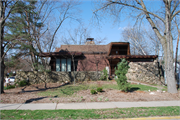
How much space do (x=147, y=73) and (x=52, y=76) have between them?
37.6 ft

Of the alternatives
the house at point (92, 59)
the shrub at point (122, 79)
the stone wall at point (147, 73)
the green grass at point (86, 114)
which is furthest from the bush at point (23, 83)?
the stone wall at point (147, 73)

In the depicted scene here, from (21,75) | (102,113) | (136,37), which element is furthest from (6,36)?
(136,37)

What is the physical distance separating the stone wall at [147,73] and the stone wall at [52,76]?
453cm

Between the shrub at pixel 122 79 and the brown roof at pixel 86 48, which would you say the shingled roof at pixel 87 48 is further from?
the shrub at pixel 122 79

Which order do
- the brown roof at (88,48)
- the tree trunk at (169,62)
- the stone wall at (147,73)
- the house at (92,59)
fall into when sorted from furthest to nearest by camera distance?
the brown roof at (88,48) → the house at (92,59) → the stone wall at (147,73) → the tree trunk at (169,62)

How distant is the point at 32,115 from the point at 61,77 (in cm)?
1129

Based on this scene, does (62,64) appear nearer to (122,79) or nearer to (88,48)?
(88,48)

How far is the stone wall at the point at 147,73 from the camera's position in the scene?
1691 cm

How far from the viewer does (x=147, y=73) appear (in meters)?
17.1

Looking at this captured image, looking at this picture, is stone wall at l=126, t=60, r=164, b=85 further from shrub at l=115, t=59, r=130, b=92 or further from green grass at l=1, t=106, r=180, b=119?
green grass at l=1, t=106, r=180, b=119

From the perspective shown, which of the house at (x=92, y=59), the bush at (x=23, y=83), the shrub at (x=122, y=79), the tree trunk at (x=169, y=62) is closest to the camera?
the shrub at (x=122, y=79)

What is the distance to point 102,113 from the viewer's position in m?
5.73

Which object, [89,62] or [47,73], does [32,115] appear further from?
[89,62]

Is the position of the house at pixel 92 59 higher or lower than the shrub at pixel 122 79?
higher
